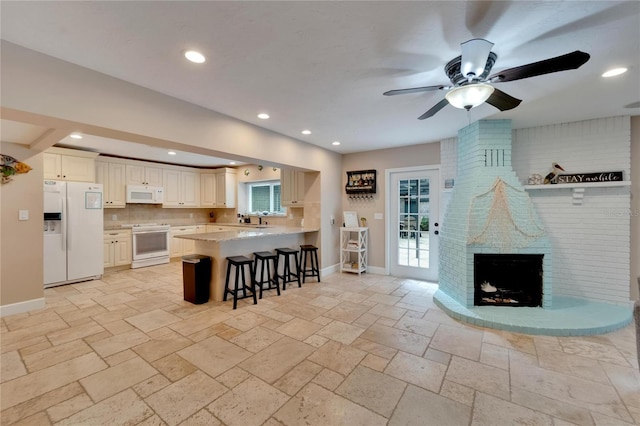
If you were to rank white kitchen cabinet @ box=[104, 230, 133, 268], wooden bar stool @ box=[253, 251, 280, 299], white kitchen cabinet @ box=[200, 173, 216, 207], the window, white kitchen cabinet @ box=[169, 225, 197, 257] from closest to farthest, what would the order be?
wooden bar stool @ box=[253, 251, 280, 299]
white kitchen cabinet @ box=[104, 230, 133, 268]
white kitchen cabinet @ box=[169, 225, 197, 257]
the window
white kitchen cabinet @ box=[200, 173, 216, 207]

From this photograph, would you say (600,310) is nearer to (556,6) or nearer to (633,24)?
(633,24)

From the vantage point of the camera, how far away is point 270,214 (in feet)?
22.0

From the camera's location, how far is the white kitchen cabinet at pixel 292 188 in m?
5.43

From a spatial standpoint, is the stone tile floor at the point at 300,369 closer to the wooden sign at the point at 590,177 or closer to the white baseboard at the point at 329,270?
the white baseboard at the point at 329,270

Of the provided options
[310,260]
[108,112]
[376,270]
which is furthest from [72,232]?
[376,270]

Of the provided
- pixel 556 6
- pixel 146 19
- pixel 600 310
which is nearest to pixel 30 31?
pixel 146 19

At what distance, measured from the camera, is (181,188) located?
22.6 feet

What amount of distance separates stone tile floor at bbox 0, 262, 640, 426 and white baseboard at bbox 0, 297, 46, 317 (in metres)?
0.15

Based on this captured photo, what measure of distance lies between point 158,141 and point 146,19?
A: 4.39ft

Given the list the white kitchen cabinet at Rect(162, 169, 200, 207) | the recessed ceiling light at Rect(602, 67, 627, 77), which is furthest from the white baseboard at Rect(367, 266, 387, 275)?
the white kitchen cabinet at Rect(162, 169, 200, 207)

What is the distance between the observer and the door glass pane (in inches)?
193

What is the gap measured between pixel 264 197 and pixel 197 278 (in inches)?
147

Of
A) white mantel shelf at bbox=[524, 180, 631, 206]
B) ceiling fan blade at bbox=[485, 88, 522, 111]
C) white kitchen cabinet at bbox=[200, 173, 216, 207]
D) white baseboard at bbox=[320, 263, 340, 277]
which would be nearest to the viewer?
ceiling fan blade at bbox=[485, 88, 522, 111]

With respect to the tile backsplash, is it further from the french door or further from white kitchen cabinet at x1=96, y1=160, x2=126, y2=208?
the french door
